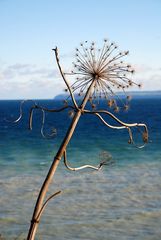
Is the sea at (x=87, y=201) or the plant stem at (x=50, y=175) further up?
the plant stem at (x=50, y=175)

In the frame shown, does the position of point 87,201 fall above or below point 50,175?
below

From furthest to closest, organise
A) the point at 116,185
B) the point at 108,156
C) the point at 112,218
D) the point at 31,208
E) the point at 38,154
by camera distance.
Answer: the point at 38,154
the point at 116,185
the point at 31,208
the point at 112,218
the point at 108,156

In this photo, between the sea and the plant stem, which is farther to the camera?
the sea

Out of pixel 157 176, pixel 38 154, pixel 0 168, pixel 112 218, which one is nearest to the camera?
pixel 112 218

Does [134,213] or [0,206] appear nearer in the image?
[134,213]

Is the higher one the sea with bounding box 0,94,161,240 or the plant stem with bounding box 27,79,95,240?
the plant stem with bounding box 27,79,95,240

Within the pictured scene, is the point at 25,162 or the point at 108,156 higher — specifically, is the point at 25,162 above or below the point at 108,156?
below

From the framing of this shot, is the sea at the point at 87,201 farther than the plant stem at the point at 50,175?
Yes

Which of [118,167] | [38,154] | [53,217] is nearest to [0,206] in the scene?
[53,217]

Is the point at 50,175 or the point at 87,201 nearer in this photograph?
the point at 50,175

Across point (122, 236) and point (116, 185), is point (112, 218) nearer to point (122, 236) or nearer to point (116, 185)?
point (122, 236)
